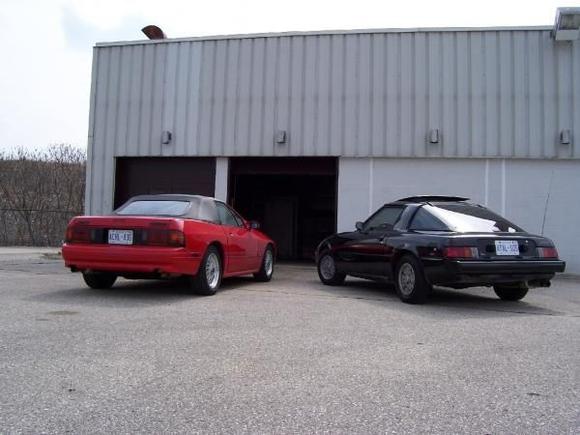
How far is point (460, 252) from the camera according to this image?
655 centimetres

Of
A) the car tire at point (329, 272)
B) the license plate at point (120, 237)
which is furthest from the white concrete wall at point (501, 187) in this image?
the license plate at point (120, 237)

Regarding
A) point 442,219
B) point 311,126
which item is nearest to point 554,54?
point 311,126

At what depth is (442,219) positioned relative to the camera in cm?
719

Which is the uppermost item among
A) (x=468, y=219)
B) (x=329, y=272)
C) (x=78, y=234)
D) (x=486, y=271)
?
(x=468, y=219)

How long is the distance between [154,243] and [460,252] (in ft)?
12.1

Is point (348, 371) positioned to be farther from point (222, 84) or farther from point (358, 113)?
point (222, 84)

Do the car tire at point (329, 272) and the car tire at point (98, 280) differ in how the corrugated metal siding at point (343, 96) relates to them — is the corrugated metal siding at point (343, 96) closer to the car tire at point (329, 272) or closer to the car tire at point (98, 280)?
the car tire at point (329, 272)

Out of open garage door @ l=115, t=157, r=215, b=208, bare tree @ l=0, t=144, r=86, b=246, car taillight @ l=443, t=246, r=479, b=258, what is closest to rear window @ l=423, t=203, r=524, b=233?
car taillight @ l=443, t=246, r=479, b=258

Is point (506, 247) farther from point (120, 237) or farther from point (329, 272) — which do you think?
point (120, 237)

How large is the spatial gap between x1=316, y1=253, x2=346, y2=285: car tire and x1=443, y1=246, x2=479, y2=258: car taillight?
2.76 meters

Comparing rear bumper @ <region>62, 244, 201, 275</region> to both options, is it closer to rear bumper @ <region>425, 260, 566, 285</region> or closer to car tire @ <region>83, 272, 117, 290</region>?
car tire @ <region>83, 272, 117, 290</region>

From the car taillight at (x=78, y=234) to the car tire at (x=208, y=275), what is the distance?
1439 mm

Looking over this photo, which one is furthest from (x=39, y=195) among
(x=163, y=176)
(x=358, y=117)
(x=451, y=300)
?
(x=451, y=300)

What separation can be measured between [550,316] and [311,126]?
8206 millimetres
